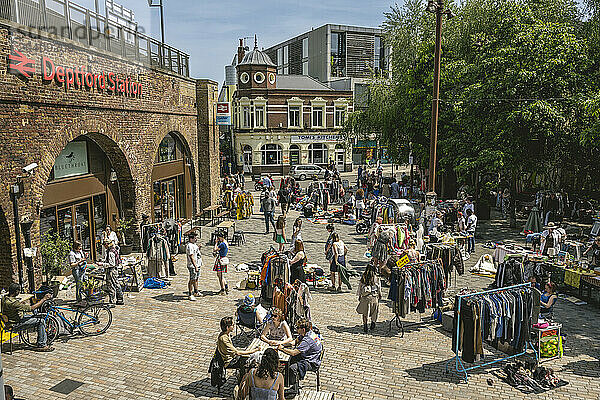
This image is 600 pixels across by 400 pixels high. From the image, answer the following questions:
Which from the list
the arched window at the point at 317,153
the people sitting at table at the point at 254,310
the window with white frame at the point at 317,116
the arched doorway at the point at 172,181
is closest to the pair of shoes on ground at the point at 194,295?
the people sitting at table at the point at 254,310

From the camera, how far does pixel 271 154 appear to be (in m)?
51.4

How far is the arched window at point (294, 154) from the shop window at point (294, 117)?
2212mm

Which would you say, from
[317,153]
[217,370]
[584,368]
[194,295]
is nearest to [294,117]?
[317,153]

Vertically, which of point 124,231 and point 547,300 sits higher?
point 124,231

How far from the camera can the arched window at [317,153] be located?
53.0 m

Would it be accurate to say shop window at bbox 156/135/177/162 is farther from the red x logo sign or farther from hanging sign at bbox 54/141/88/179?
the red x logo sign

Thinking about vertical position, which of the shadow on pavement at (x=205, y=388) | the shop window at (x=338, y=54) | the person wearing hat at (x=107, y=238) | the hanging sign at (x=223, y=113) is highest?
the shop window at (x=338, y=54)

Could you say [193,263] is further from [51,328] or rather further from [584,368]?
[584,368]

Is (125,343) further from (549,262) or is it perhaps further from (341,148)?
(341,148)

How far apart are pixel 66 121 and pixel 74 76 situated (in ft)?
4.28

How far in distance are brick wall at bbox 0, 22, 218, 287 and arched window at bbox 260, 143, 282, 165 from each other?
29740 millimetres

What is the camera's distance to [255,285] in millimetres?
13875

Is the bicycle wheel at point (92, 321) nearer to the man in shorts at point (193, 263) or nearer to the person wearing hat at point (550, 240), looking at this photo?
the man in shorts at point (193, 263)

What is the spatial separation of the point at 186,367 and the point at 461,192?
18.9 m
